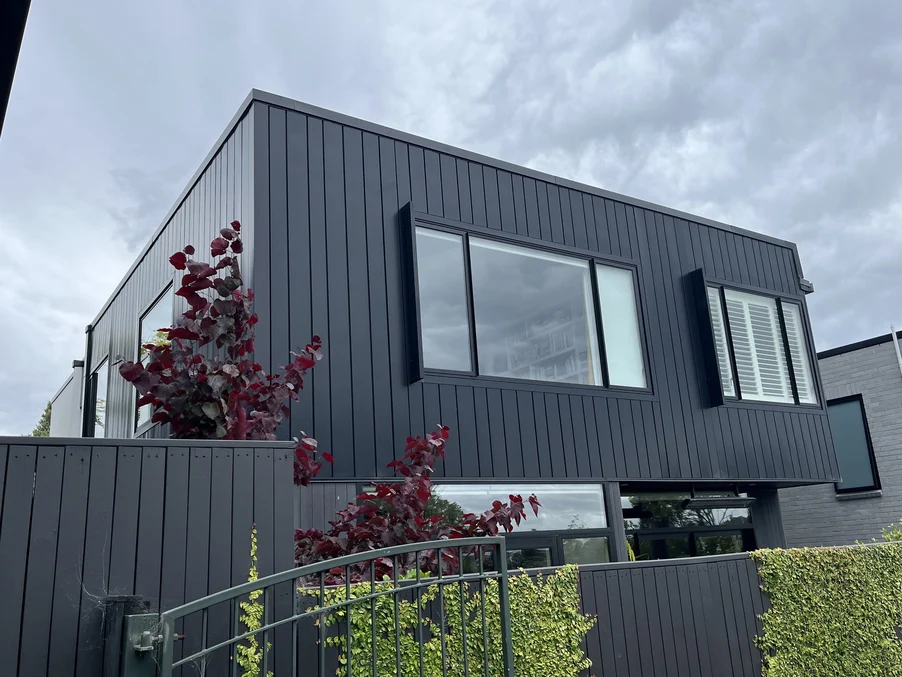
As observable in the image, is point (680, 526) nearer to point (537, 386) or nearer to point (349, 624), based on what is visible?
point (537, 386)

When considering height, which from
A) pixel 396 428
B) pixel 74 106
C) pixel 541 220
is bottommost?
pixel 396 428

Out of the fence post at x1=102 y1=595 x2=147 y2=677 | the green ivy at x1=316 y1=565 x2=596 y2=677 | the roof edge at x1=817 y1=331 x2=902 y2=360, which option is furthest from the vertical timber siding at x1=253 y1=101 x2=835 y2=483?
the roof edge at x1=817 y1=331 x2=902 y2=360

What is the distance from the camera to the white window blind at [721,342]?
393 inches

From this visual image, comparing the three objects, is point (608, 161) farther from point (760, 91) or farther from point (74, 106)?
point (74, 106)

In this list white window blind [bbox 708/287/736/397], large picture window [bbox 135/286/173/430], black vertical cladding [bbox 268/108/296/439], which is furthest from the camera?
white window blind [bbox 708/287/736/397]

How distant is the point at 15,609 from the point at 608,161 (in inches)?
1150

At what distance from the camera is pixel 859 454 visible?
44.4 feet

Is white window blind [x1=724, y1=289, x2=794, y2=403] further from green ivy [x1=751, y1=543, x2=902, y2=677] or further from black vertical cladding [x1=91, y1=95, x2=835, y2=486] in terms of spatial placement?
green ivy [x1=751, y1=543, x2=902, y2=677]

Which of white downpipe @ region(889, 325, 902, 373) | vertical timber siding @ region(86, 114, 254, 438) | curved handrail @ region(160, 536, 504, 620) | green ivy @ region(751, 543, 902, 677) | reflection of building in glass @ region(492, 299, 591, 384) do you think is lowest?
green ivy @ region(751, 543, 902, 677)

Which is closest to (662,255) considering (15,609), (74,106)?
(15,609)

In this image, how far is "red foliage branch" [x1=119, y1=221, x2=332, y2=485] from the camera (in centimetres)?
496

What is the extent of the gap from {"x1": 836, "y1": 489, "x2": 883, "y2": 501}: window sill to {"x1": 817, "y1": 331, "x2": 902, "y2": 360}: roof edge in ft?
7.56

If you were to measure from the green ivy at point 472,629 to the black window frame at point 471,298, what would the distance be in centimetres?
253

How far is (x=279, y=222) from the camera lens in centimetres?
724
